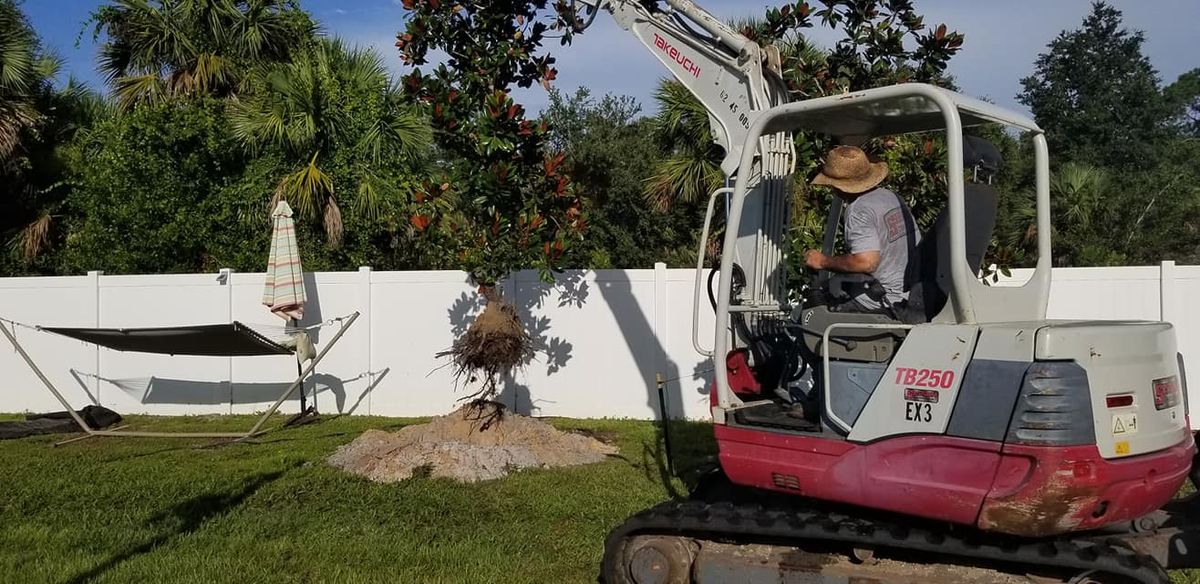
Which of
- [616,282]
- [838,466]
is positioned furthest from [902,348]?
[616,282]

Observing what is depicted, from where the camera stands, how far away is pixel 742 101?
591 centimetres

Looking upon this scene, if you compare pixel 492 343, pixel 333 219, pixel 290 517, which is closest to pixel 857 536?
pixel 290 517

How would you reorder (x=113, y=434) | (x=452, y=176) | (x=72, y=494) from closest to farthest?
(x=72, y=494) → (x=452, y=176) → (x=113, y=434)

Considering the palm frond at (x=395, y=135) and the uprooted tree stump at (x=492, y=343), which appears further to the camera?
the palm frond at (x=395, y=135)

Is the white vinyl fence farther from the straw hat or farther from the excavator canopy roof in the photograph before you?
the straw hat

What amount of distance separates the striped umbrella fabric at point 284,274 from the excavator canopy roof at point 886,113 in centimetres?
745

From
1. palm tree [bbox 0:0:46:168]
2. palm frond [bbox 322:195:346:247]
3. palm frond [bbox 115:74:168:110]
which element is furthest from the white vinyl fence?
palm frond [bbox 115:74:168:110]

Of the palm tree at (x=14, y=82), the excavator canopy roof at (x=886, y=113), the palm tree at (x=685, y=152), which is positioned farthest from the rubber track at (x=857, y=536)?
the palm tree at (x=14, y=82)

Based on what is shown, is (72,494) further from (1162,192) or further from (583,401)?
(1162,192)

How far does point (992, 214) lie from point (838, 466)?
1401 mm

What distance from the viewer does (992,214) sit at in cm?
443

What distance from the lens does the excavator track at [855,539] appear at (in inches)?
150

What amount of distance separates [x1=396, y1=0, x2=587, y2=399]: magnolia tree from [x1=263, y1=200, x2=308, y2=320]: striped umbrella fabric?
2716 millimetres

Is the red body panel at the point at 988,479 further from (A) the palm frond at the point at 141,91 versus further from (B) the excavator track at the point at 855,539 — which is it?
(A) the palm frond at the point at 141,91
